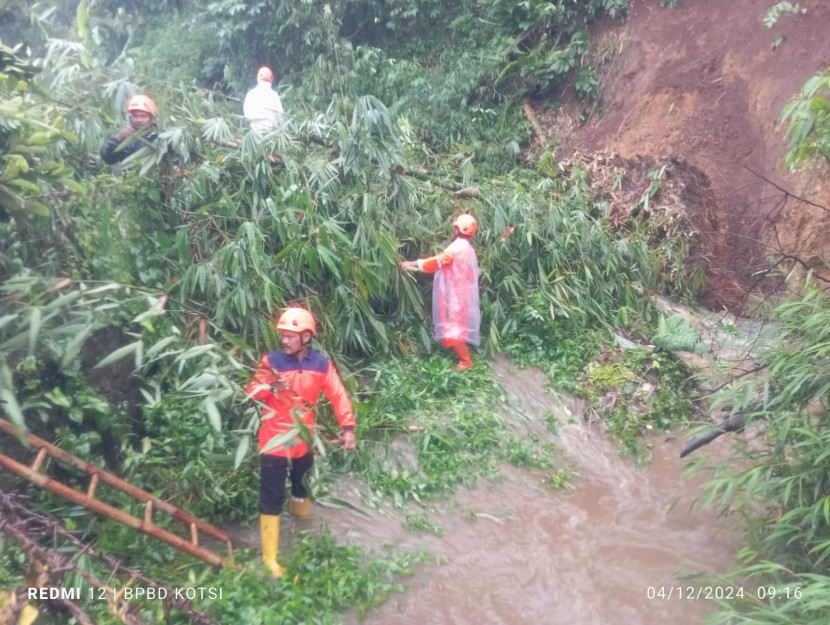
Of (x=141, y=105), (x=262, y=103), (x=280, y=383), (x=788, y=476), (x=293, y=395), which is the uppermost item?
(x=262, y=103)

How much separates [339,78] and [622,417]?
245 inches

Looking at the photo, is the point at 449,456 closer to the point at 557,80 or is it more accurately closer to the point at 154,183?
the point at 154,183

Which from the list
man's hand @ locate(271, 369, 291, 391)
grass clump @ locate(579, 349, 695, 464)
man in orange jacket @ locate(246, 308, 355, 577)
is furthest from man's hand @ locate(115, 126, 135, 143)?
grass clump @ locate(579, 349, 695, 464)

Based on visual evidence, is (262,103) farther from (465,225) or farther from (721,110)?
(721,110)

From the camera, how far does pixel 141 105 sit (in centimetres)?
526

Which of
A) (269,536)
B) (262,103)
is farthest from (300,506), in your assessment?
(262,103)

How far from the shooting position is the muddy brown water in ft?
12.9

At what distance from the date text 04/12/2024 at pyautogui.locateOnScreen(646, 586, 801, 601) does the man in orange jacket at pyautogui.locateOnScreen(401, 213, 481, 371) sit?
8.42 ft

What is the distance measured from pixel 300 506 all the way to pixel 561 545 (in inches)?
68.7

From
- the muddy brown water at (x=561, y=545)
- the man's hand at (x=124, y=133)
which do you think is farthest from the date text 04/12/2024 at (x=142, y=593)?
the man's hand at (x=124, y=133)

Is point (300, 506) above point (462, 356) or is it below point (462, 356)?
below

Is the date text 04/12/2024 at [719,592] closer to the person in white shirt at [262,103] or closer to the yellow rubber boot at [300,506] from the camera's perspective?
the yellow rubber boot at [300,506]

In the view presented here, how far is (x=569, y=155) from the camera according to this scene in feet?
32.9

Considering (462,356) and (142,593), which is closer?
(142,593)
